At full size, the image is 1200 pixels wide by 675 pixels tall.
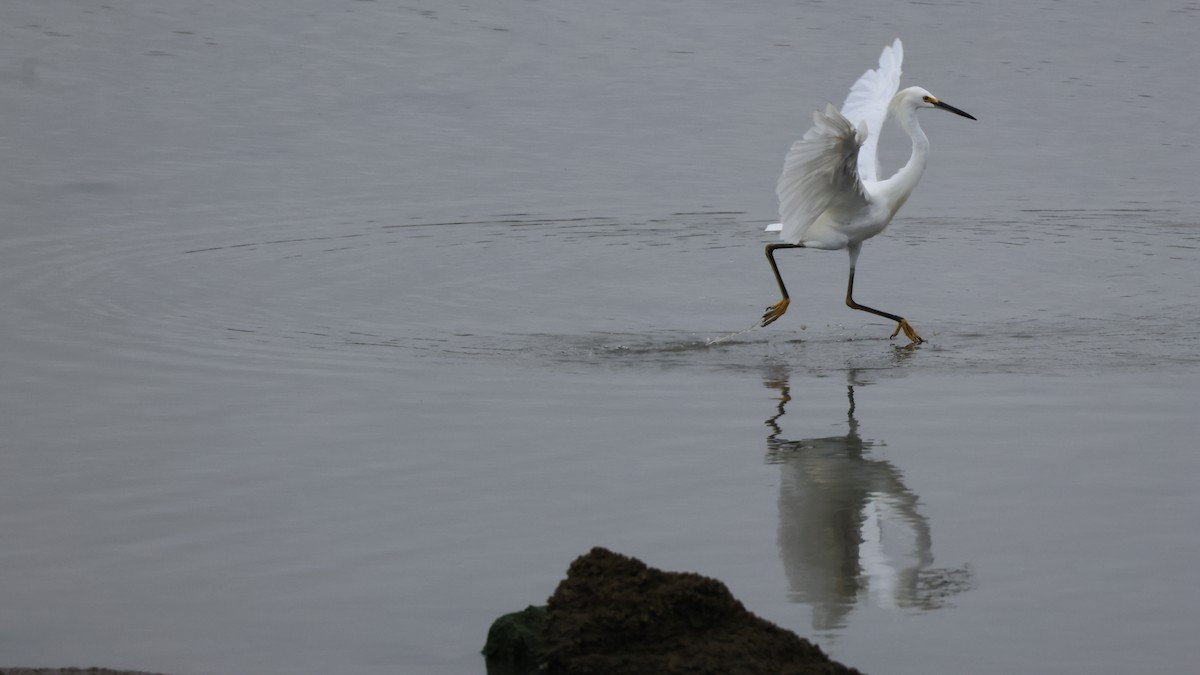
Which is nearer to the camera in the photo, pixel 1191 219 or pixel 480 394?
pixel 480 394

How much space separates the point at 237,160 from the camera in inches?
583

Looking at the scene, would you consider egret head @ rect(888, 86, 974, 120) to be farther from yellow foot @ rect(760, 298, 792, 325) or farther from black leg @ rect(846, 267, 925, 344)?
yellow foot @ rect(760, 298, 792, 325)

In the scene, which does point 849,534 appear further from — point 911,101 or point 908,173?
point 911,101

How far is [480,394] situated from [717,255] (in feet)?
14.1

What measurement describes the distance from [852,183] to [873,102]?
1510mm

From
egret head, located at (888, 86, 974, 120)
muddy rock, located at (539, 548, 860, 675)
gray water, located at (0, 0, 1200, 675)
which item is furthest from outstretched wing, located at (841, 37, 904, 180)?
muddy rock, located at (539, 548, 860, 675)

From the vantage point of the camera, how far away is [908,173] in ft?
33.7

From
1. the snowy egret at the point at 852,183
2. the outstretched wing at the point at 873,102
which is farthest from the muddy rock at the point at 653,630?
the outstretched wing at the point at 873,102

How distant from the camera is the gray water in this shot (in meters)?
5.60

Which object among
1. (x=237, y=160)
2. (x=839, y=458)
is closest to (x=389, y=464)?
(x=839, y=458)

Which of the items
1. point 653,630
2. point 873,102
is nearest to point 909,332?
point 873,102

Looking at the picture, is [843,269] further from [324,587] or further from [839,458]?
[324,587]

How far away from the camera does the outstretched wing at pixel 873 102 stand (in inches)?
424

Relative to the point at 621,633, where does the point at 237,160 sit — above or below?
above
